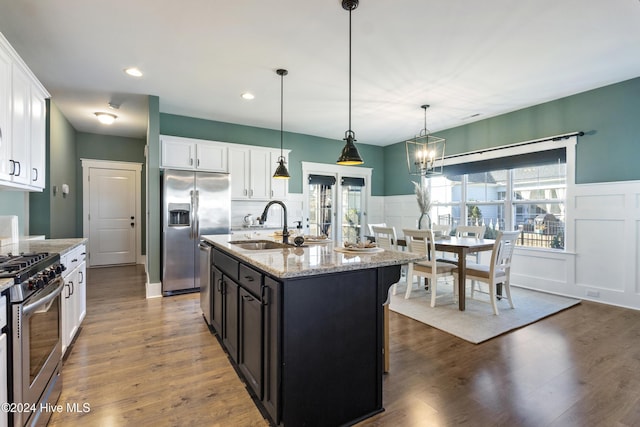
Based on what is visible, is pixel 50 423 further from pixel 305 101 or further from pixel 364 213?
pixel 364 213

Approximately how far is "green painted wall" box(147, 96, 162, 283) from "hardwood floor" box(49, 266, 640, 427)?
3.37ft

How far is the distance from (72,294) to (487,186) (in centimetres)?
571

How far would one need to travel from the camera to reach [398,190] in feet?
22.5

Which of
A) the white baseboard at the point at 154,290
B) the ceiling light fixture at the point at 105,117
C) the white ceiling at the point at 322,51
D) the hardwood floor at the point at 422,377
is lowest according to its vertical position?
the hardwood floor at the point at 422,377

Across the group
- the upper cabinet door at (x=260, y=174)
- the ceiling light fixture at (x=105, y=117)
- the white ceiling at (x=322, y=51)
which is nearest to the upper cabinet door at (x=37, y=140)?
the white ceiling at (x=322, y=51)

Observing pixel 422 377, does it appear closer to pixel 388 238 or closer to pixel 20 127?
pixel 388 238

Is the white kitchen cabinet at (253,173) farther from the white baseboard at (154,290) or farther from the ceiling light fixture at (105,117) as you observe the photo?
the ceiling light fixture at (105,117)

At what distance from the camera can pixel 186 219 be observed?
4.32m

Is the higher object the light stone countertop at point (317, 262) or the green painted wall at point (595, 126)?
the green painted wall at point (595, 126)

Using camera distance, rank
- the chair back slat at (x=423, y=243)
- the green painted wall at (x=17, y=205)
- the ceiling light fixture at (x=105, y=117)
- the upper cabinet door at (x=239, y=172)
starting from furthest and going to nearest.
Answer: the upper cabinet door at (x=239, y=172)
the ceiling light fixture at (x=105, y=117)
the chair back slat at (x=423, y=243)
the green painted wall at (x=17, y=205)

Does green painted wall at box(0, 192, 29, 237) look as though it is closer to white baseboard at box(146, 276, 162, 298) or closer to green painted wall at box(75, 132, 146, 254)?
white baseboard at box(146, 276, 162, 298)

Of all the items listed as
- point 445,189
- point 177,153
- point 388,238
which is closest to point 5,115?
point 177,153

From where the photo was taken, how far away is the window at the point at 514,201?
442 centimetres

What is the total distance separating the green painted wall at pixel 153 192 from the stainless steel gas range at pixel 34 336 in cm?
237
